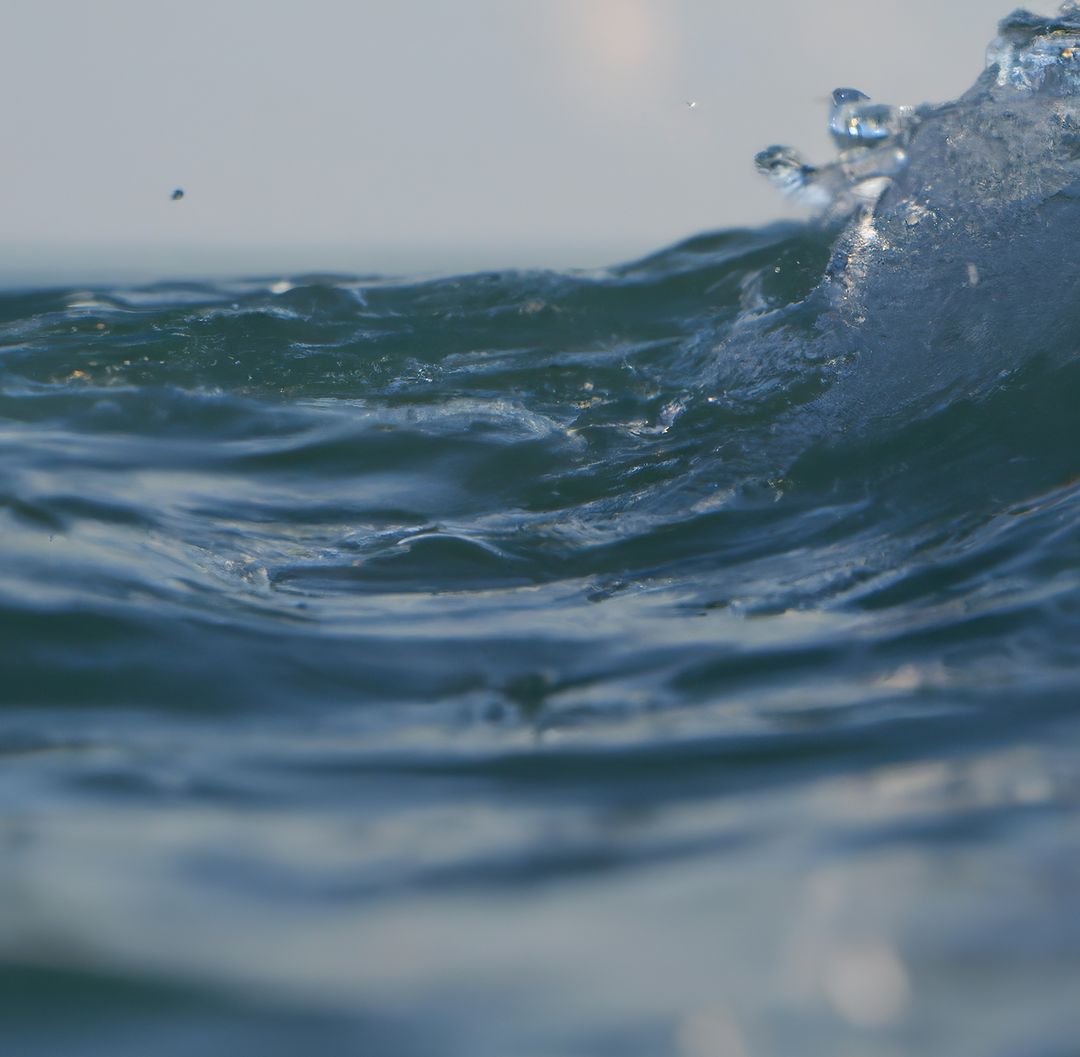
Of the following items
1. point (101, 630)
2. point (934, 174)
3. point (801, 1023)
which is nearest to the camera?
point (801, 1023)

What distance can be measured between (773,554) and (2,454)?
245 cm

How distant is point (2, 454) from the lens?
412 cm

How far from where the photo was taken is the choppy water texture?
4.32 feet

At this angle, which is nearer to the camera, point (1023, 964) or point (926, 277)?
point (1023, 964)

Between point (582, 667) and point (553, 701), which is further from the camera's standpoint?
Answer: point (582, 667)

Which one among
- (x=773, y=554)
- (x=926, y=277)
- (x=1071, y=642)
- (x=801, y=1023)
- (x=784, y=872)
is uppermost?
(x=926, y=277)

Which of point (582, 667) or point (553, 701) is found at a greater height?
point (582, 667)

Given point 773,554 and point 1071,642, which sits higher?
point 773,554

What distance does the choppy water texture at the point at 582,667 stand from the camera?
1315 millimetres

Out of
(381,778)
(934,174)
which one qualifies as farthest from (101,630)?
(934,174)

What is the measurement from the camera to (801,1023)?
120 cm

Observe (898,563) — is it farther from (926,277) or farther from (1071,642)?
(926,277)

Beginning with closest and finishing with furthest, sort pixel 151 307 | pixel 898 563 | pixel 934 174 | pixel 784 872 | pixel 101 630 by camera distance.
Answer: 1. pixel 784 872
2. pixel 101 630
3. pixel 898 563
4. pixel 934 174
5. pixel 151 307

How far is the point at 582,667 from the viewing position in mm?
2568
